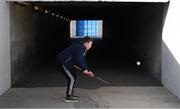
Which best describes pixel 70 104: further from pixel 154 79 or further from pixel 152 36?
pixel 152 36

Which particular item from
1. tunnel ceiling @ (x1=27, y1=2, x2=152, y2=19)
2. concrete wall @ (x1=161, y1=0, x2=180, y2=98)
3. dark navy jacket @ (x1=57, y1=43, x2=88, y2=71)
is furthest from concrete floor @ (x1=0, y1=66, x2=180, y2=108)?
tunnel ceiling @ (x1=27, y1=2, x2=152, y2=19)

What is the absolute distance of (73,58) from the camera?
9.44 metres

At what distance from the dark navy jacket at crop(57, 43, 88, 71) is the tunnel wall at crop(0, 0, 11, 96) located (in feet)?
6.03

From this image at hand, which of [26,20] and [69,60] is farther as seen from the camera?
[26,20]

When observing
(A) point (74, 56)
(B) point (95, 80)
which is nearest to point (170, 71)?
(A) point (74, 56)

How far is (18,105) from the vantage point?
30.8 ft

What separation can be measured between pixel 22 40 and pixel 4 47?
3.00 m

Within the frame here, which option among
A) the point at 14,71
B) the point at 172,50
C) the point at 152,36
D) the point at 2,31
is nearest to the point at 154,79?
the point at 152,36

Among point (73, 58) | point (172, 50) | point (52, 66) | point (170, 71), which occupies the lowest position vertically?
point (52, 66)

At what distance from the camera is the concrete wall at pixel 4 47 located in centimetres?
1039

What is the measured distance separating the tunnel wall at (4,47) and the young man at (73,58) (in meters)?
1.79

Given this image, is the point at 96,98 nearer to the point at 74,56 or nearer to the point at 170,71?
the point at 74,56

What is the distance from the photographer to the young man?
913 centimetres

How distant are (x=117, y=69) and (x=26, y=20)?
Answer: 14.6ft
